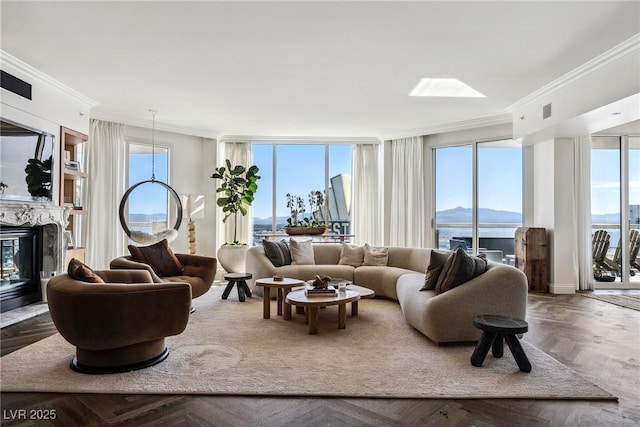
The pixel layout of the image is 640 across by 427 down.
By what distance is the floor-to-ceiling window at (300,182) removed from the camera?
832cm

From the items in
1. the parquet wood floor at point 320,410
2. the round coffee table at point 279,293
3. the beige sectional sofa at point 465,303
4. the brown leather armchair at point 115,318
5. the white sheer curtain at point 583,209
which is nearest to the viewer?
the parquet wood floor at point 320,410

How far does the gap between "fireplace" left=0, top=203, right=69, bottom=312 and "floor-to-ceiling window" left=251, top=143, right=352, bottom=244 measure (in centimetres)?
384

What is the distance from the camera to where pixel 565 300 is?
17.5 ft

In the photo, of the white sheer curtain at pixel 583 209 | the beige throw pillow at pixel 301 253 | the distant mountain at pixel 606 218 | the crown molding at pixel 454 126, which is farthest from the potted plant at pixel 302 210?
the distant mountain at pixel 606 218

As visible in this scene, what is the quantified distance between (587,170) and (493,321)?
456 centimetres

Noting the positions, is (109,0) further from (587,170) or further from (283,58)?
(587,170)

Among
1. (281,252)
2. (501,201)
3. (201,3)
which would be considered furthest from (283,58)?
(501,201)

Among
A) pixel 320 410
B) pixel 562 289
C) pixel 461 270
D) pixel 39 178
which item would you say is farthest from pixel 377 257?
pixel 39 178

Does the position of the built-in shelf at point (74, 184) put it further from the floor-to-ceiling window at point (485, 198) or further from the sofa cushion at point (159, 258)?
the floor-to-ceiling window at point (485, 198)

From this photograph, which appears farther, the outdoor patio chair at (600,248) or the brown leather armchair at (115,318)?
the outdoor patio chair at (600,248)

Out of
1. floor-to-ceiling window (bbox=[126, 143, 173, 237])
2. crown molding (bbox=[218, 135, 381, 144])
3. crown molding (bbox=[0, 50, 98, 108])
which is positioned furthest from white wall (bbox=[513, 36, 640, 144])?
floor-to-ceiling window (bbox=[126, 143, 173, 237])

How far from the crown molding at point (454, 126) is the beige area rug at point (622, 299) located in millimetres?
2932

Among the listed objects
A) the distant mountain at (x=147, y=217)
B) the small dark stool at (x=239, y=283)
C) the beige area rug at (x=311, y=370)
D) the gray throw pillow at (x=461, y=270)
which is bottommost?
the beige area rug at (x=311, y=370)

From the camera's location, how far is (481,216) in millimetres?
6988
